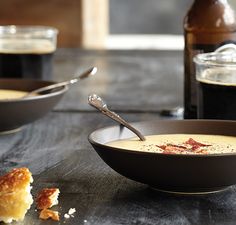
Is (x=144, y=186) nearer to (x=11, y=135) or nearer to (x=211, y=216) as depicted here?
(x=211, y=216)

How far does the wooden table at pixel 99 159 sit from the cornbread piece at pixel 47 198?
0.01m

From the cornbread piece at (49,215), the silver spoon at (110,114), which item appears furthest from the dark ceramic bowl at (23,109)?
the cornbread piece at (49,215)

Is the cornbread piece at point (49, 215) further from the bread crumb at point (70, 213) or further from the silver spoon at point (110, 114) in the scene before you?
the silver spoon at point (110, 114)

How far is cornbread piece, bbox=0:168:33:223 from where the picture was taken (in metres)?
0.96

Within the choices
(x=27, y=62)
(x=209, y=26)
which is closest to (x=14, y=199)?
(x=209, y=26)

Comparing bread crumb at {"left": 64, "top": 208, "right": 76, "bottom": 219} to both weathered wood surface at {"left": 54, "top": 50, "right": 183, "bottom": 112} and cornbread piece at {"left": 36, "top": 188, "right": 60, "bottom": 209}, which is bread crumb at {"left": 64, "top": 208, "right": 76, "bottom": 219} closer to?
cornbread piece at {"left": 36, "top": 188, "right": 60, "bottom": 209}

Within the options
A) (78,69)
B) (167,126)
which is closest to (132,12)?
(78,69)

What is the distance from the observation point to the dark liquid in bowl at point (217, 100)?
4.62ft

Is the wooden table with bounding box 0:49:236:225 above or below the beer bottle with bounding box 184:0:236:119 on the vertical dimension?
below

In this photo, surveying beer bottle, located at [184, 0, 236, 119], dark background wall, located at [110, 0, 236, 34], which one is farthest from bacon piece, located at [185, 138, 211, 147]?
dark background wall, located at [110, 0, 236, 34]

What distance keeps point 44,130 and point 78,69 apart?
91 cm

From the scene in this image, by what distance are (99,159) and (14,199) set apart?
38cm

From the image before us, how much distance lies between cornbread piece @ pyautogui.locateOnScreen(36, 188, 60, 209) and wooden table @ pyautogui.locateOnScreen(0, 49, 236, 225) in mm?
13

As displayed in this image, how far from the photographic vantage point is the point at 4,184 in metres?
0.99
